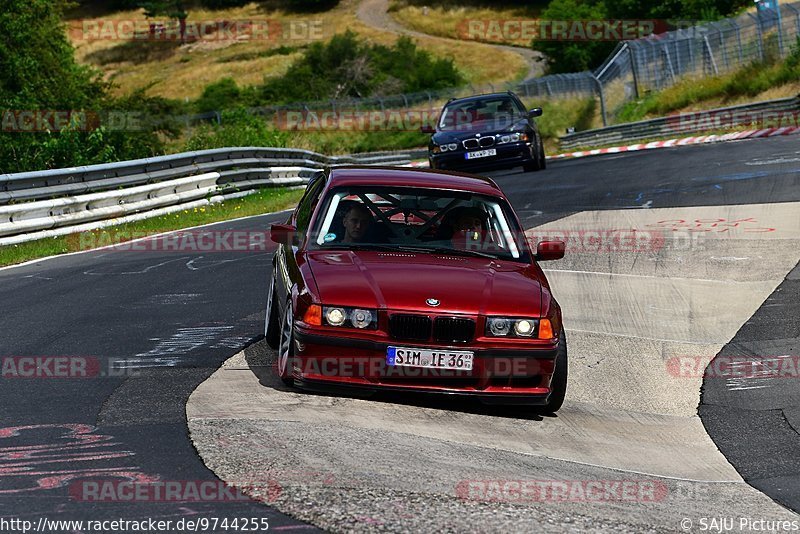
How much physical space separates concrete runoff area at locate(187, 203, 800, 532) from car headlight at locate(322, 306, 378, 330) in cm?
48

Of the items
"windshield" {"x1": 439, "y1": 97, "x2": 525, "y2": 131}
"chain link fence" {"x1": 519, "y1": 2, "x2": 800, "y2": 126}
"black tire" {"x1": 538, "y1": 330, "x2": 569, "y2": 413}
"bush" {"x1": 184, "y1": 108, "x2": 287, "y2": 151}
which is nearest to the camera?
"black tire" {"x1": 538, "y1": 330, "x2": 569, "y2": 413}

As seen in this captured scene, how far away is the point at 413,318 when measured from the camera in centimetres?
716

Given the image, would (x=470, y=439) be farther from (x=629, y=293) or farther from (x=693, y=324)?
(x=629, y=293)

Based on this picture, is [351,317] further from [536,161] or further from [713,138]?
[713,138]

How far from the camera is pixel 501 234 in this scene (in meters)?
8.61

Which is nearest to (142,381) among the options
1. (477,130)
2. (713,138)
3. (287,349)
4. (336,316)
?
(287,349)

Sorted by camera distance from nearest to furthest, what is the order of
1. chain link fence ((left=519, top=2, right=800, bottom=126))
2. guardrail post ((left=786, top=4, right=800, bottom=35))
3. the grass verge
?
1. guardrail post ((left=786, top=4, right=800, bottom=35))
2. chain link fence ((left=519, top=2, right=800, bottom=126))
3. the grass verge

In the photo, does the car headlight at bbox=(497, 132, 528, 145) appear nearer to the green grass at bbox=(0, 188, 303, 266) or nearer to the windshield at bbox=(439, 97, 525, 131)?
the windshield at bbox=(439, 97, 525, 131)

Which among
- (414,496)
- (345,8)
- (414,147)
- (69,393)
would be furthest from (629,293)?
(345,8)

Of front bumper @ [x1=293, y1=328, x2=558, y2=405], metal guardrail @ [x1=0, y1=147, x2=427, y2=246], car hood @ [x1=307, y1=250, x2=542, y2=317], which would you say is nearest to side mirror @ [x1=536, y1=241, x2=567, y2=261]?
→ car hood @ [x1=307, y1=250, x2=542, y2=317]

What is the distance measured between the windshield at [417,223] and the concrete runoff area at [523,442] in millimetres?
1069

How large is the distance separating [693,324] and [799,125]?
77.3 feet

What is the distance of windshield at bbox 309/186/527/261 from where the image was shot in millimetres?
8344

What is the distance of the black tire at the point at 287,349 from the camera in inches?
289
